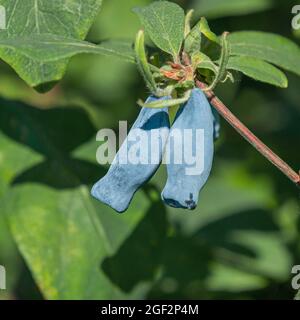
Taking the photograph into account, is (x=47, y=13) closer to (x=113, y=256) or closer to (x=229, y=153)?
(x=113, y=256)

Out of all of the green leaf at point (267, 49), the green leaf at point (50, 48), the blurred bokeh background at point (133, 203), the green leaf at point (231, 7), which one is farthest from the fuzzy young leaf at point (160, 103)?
the green leaf at point (231, 7)

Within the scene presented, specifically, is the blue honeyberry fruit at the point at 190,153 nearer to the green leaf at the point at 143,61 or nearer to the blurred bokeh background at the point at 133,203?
the green leaf at the point at 143,61

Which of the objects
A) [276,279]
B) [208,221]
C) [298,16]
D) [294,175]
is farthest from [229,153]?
[294,175]

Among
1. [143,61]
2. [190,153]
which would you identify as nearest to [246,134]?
[190,153]

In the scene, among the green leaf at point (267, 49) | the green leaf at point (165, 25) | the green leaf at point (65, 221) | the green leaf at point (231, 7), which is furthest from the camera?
the green leaf at point (231, 7)

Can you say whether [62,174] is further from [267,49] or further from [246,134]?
[246,134]

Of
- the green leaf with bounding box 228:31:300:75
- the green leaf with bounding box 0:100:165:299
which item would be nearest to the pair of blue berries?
the green leaf with bounding box 228:31:300:75

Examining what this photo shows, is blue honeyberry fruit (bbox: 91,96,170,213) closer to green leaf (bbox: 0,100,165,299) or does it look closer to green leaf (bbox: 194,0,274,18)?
green leaf (bbox: 0,100,165,299)

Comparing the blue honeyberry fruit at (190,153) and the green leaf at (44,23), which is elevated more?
the green leaf at (44,23)
